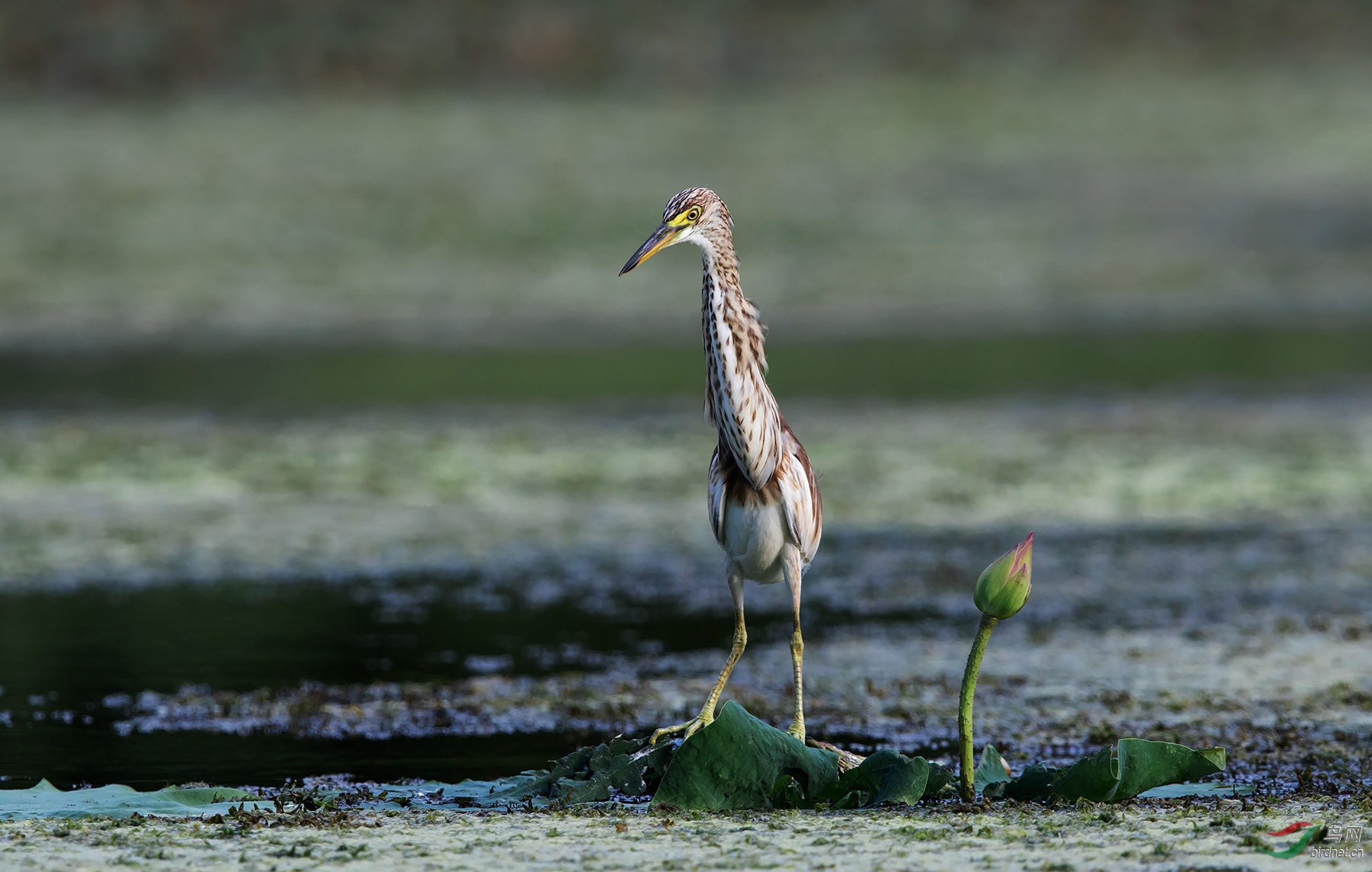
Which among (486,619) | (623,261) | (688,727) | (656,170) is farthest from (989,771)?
(656,170)

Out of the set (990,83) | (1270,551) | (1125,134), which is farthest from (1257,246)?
(1270,551)

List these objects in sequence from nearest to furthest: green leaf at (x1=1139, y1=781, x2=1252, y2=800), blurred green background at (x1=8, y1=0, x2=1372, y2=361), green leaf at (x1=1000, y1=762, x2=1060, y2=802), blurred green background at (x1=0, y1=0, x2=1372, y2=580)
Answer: green leaf at (x1=1000, y1=762, x2=1060, y2=802) → green leaf at (x1=1139, y1=781, x2=1252, y2=800) → blurred green background at (x1=0, y1=0, x2=1372, y2=580) → blurred green background at (x1=8, y1=0, x2=1372, y2=361)

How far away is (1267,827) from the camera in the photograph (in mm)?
4645

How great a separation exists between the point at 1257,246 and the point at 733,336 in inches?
831

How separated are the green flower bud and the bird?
31.4 inches

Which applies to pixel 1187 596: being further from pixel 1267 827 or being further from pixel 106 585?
pixel 106 585

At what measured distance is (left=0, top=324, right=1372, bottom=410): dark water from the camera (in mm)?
17516

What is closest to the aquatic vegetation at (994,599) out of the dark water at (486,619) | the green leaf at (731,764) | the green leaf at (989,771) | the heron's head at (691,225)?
the green leaf at (989,771)

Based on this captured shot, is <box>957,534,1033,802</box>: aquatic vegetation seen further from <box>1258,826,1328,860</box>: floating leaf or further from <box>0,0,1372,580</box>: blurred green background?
<box>0,0,1372,580</box>: blurred green background

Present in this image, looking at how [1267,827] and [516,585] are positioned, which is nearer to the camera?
[1267,827]

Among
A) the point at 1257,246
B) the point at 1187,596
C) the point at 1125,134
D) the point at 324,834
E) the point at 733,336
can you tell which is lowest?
the point at 324,834

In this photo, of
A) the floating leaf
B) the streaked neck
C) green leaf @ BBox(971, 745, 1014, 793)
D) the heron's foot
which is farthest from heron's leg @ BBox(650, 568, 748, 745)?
the floating leaf

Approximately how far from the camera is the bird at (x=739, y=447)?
A: 18.1 ft

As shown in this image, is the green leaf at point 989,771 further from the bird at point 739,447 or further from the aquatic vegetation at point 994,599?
the bird at point 739,447
